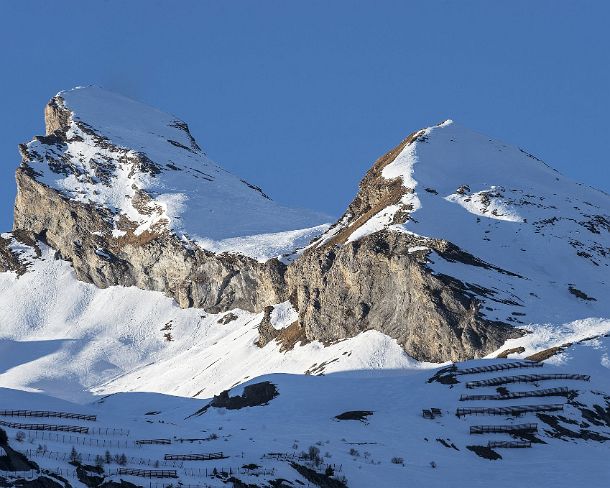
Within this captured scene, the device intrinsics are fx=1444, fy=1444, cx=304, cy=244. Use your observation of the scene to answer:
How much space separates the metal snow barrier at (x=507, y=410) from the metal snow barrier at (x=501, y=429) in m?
4.04

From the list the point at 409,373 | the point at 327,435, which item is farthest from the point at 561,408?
the point at 409,373

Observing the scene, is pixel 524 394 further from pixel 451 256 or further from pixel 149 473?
pixel 149 473

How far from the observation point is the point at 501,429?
9081 centimetres

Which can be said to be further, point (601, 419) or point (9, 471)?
point (601, 419)

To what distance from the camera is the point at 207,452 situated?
72125mm

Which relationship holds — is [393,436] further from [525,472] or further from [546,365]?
[546,365]

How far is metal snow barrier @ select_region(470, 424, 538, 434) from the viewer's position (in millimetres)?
90375

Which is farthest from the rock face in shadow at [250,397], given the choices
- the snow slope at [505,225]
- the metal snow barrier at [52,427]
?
the metal snow barrier at [52,427]

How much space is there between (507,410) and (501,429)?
515 cm

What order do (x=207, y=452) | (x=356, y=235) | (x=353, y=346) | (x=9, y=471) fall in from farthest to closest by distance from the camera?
(x=356, y=235) < (x=353, y=346) < (x=207, y=452) < (x=9, y=471)

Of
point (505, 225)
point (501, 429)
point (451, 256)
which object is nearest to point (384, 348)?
point (451, 256)

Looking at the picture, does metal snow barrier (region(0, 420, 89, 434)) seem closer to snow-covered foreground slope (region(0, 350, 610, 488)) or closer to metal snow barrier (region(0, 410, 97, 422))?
snow-covered foreground slope (region(0, 350, 610, 488))

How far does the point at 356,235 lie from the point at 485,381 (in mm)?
46321

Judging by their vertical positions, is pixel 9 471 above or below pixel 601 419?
below
